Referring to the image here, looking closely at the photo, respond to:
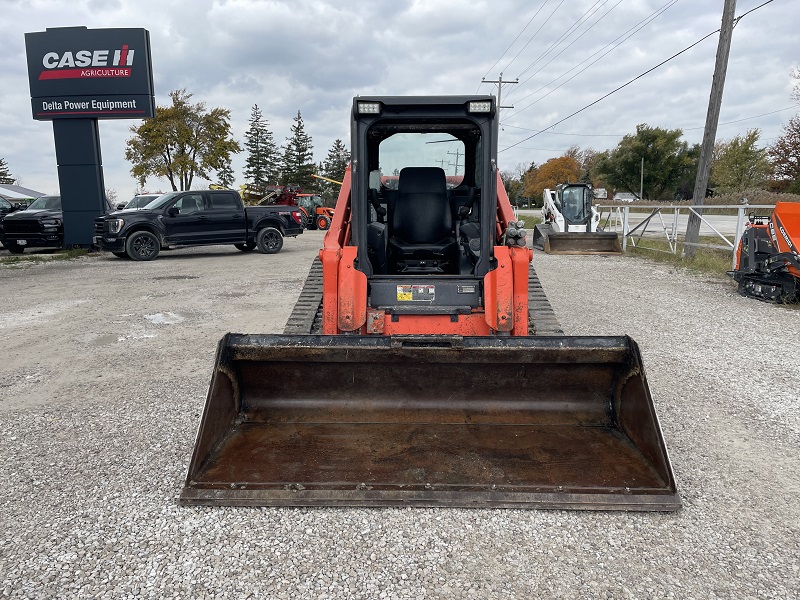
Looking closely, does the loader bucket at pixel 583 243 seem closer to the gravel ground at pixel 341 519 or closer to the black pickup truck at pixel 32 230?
the gravel ground at pixel 341 519

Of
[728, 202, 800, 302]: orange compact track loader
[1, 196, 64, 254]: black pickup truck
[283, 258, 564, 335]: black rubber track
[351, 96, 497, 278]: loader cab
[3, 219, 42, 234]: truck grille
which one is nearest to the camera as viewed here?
[351, 96, 497, 278]: loader cab

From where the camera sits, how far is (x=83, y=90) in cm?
1642

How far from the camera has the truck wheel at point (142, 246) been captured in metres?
14.8

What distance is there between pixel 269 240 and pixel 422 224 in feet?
39.7

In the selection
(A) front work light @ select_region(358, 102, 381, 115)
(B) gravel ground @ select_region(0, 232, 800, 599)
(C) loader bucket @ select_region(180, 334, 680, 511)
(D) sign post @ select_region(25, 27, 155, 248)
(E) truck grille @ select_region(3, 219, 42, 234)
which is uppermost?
(D) sign post @ select_region(25, 27, 155, 248)

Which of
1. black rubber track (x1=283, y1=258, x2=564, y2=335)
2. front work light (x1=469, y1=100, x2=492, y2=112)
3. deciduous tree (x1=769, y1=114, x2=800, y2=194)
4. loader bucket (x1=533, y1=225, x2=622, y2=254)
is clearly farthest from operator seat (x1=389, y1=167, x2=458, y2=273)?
deciduous tree (x1=769, y1=114, x2=800, y2=194)

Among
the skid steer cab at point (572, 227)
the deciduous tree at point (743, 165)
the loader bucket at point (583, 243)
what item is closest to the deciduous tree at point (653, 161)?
the deciduous tree at point (743, 165)

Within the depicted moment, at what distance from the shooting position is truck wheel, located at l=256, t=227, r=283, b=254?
660 inches

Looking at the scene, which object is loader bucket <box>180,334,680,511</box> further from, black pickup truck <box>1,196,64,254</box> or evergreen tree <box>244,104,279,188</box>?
evergreen tree <box>244,104,279,188</box>

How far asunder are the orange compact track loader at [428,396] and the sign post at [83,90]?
14495mm

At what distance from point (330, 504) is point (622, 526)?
1.50 meters

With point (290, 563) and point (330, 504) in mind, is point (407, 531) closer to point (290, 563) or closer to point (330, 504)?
point (330, 504)

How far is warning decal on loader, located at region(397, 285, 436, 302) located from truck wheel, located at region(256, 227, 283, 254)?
12797mm

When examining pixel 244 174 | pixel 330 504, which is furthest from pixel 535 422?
pixel 244 174
